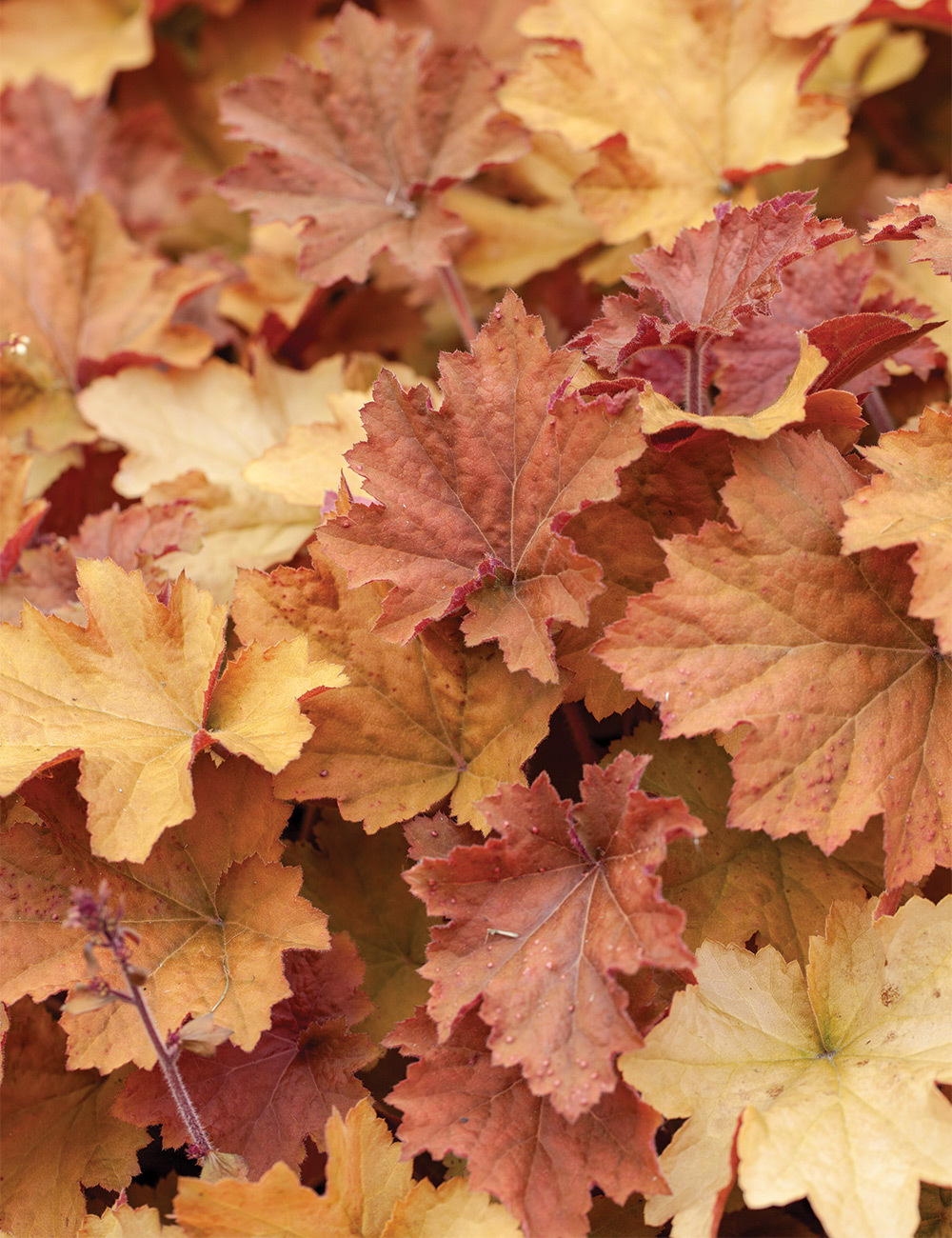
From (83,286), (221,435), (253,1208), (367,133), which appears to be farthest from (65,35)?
(253,1208)

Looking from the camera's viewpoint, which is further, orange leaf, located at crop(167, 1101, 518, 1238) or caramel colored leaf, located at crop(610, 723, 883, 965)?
caramel colored leaf, located at crop(610, 723, 883, 965)

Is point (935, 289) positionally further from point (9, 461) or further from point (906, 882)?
point (9, 461)

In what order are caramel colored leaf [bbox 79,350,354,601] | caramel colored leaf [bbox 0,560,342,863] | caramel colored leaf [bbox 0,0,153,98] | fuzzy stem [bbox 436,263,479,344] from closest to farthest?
caramel colored leaf [bbox 0,560,342,863]
caramel colored leaf [bbox 79,350,354,601]
fuzzy stem [bbox 436,263,479,344]
caramel colored leaf [bbox 0,0,153,98]

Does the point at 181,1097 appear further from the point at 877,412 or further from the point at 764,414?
the point at 877,412

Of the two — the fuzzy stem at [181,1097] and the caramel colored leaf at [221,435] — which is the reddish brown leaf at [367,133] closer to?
the caramel colored leaf at [221,435]

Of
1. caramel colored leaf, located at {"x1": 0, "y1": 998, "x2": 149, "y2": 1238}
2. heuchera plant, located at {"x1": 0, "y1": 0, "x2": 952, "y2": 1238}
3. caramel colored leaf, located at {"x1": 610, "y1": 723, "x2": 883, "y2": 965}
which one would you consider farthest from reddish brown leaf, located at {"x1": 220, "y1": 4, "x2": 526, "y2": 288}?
caramel colored leaf, located at {"x1": 0, "y1": 998, "x2": 149, "y2": 1238}

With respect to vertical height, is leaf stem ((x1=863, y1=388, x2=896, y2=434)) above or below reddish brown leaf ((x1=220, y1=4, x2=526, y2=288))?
below

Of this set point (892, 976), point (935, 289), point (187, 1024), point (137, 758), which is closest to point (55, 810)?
point (137, 758)

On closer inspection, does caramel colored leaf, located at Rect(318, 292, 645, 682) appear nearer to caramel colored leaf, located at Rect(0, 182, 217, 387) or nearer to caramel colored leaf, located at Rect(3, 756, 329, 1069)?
caramel colored leaf, located at Rect(3, 756, 329, 1069)
